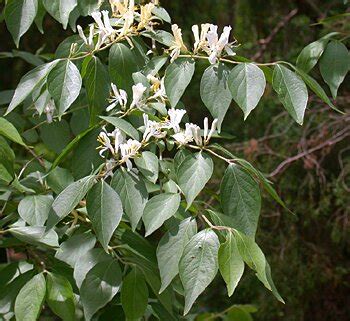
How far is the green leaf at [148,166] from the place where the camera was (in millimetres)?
983

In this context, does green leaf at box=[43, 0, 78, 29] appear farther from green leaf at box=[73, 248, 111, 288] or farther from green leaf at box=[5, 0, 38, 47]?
green leaf at box=[73, 248, 111, 288]

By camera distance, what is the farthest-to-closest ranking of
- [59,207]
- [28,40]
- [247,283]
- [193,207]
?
[28,40]
[247,283]
[193,207]
[59,207]

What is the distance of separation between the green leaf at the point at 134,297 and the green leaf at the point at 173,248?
8 cm

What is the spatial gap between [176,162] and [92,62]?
7.7 inches

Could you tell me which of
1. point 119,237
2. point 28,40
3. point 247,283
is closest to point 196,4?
point 28,40

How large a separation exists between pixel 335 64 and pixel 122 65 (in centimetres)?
36

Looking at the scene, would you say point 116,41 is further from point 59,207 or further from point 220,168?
point 220,168

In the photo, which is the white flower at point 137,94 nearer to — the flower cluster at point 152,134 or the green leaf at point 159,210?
the flower cluster at point 152,134

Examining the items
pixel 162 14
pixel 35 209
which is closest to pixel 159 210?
pixel 35 209

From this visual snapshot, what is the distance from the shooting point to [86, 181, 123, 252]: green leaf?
94 centimetres

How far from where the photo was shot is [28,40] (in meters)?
3.17

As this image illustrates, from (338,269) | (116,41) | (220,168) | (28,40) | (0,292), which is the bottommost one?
(338,269)

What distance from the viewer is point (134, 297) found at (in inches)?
39.9

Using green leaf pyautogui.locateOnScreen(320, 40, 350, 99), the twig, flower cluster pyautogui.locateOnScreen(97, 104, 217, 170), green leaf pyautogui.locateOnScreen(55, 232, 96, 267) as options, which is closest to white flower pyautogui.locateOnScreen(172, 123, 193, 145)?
flower cluster pyautogui.locateOnScreen(97, 104, 217, 170)
